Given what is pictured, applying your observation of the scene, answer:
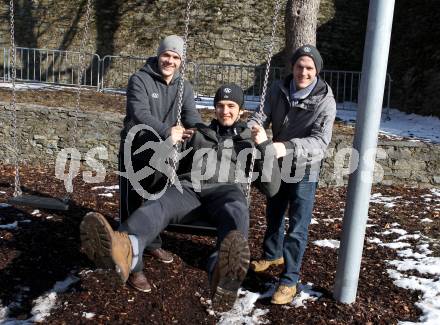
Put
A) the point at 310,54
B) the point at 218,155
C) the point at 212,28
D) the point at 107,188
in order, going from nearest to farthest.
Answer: the point at 310,54 < the point at 218,155 < the point at 107,188 < the point at 212,28

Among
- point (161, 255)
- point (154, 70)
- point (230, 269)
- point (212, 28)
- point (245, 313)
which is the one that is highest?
point (212, 28)

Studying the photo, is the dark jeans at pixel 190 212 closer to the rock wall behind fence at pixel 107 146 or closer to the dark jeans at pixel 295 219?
the dark jeans at pixel 295 219

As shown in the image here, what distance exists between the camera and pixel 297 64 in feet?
9.87

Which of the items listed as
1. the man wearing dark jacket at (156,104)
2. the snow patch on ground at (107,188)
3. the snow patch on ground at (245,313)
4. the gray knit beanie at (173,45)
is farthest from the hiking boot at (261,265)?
the snow patch on ground at (107,188)

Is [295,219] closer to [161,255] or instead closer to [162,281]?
[162,281]

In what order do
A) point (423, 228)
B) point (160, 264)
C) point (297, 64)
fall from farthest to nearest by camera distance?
point (423, 228)
point (160, 264)
point (297, 64)

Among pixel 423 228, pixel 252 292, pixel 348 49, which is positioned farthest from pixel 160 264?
pixel 348 49

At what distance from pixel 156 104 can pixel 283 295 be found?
59.4 inches

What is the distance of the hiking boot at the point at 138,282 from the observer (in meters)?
3.15

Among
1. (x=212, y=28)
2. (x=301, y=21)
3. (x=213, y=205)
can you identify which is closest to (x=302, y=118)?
(x=213, y=205)

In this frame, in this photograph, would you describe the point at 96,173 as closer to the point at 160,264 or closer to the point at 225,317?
the point at 160,264

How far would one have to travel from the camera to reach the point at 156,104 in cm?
337

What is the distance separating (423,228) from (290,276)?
2221mm

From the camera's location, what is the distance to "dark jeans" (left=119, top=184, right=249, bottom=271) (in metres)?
2.71
